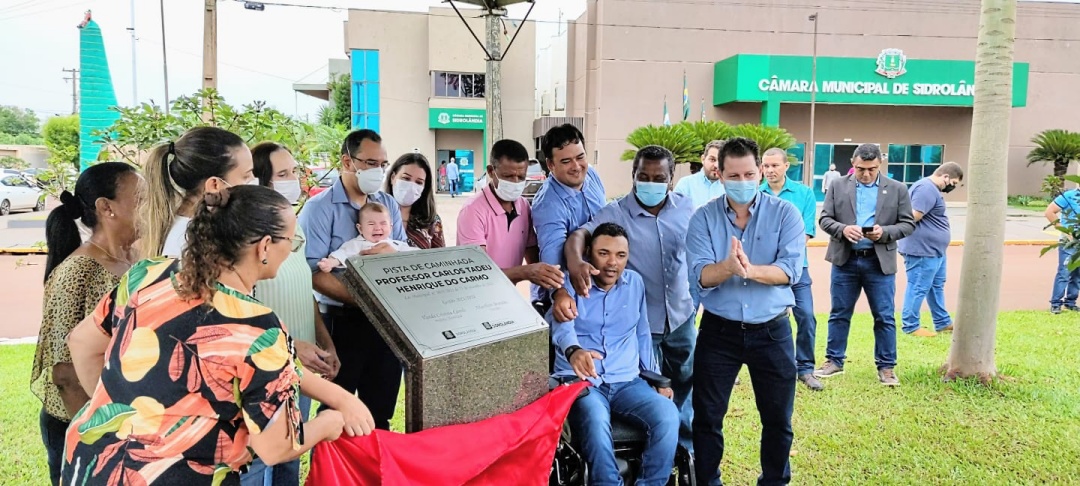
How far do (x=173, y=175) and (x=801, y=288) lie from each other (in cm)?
438

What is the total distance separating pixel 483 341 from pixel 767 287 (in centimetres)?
158

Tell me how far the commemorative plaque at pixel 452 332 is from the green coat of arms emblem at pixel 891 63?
26093 millimetres

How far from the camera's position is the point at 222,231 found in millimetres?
1766

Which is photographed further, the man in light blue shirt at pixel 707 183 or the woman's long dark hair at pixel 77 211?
the man in light blue shirt at pixel 707 183

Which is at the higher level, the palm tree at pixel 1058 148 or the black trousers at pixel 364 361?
the palm tree at pixel 1058 148

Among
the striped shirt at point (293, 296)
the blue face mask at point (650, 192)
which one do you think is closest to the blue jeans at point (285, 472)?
the striped shirt at point (293, 296)

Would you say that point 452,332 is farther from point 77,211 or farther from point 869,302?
point 869,302

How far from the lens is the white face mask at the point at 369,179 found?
350cm

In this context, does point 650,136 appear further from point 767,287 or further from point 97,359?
point 97,359

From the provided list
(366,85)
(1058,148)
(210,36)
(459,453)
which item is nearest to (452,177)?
(366,85)

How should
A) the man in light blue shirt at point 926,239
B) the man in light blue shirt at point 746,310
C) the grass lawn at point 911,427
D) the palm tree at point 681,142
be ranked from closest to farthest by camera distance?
1. the man in light blue shirt at point 746,310
2. the grass lawn at point 911,427
3. the man in light blue shirt at point 926,239
4. the palm tree at point 681,142

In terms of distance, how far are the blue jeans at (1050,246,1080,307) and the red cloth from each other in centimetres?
759

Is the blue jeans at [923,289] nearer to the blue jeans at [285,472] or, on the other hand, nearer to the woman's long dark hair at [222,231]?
the blue jeans at [285,472]

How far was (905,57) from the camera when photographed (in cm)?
2517
